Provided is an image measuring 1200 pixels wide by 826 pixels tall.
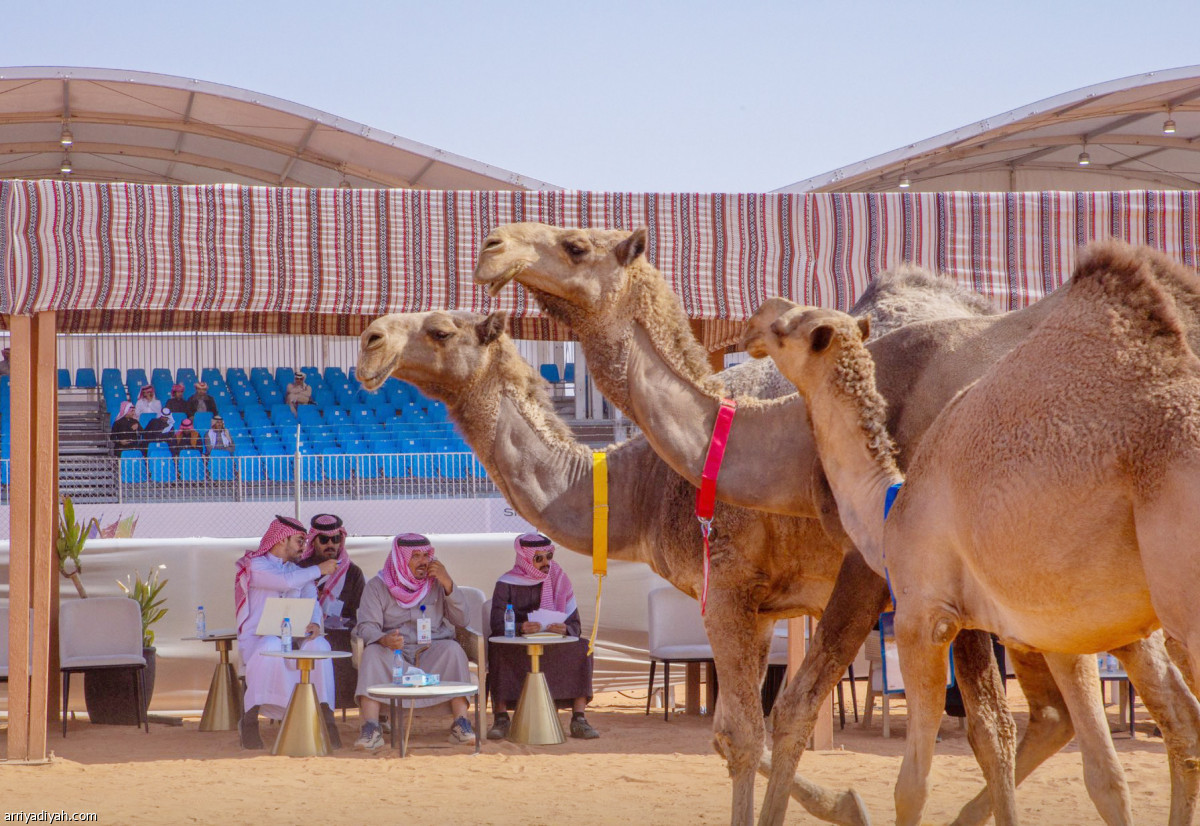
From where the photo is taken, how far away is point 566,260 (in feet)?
16.4

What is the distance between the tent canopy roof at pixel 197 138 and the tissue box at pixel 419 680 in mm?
9914

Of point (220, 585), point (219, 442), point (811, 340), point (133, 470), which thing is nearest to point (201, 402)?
point (219, 442)

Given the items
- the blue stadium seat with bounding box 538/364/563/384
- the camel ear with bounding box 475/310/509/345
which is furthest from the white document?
the blue stadium seat with bounding box 538/364/563/384

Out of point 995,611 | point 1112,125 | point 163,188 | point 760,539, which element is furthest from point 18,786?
point 1112,125

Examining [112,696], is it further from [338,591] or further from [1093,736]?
[1093,736]

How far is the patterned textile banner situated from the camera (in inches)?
289

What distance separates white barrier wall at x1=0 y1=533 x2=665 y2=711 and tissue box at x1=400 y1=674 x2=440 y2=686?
104 inches

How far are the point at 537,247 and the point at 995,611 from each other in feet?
7.44

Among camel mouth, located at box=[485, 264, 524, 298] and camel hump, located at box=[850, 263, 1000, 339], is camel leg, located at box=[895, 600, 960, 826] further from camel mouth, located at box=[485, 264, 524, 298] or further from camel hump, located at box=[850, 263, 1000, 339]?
camel hump, located at box=[850, 263, 1000, 339]

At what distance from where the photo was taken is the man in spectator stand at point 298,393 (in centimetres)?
2253

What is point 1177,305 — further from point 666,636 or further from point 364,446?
point 364,446

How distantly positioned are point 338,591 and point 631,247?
6.11 m

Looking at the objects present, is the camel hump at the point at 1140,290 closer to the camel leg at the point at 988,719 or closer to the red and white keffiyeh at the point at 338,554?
the camel leg at the point at 988,719

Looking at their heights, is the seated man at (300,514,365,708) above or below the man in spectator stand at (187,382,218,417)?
below
